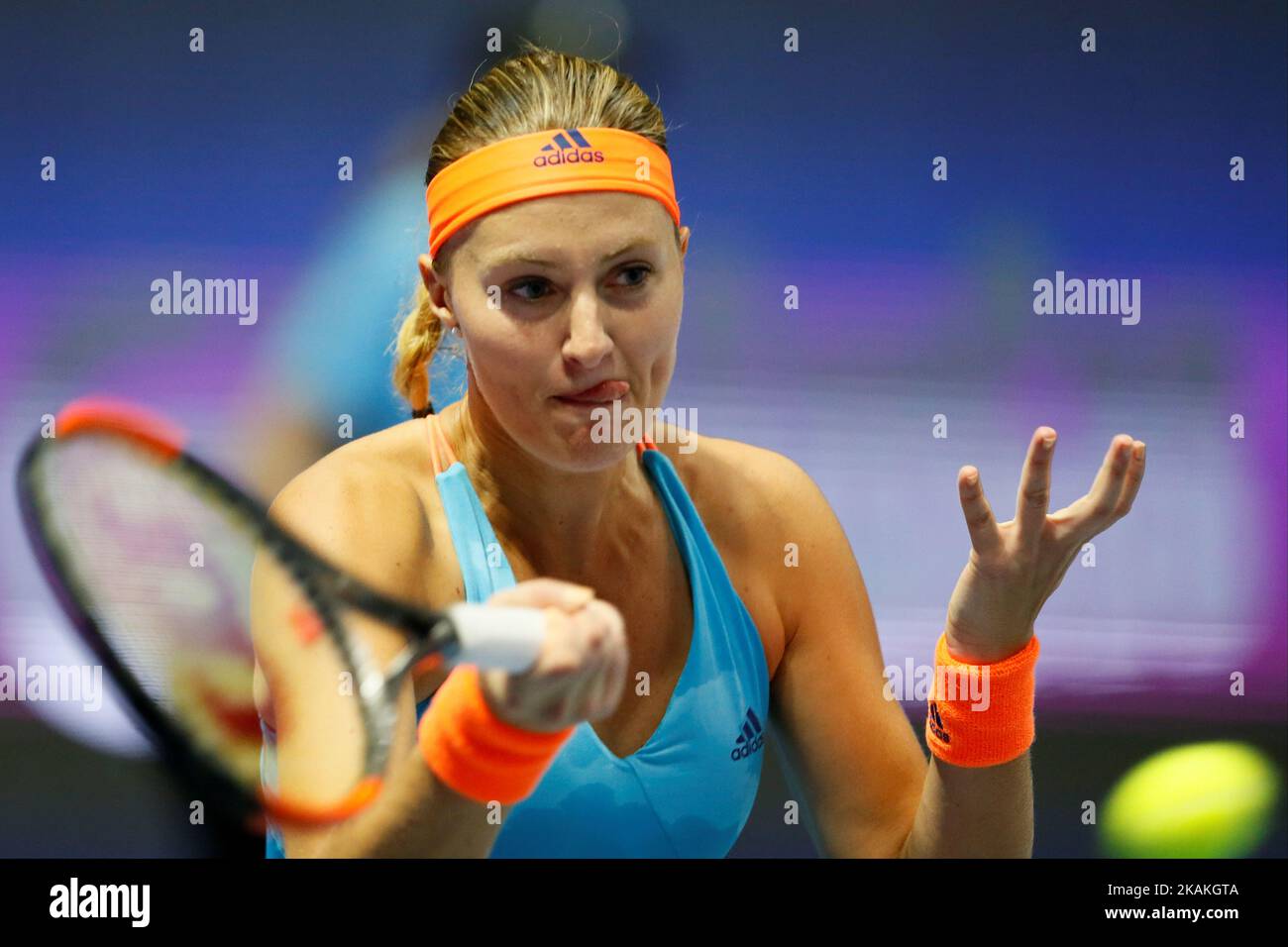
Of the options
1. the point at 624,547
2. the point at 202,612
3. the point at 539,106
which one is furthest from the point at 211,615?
the point at 539,106

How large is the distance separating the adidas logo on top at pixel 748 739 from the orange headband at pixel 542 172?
0.47m

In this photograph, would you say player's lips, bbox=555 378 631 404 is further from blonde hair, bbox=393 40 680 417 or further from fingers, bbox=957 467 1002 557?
fingers, bbox=957 467 1002 557

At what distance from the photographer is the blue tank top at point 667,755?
4.30 feet

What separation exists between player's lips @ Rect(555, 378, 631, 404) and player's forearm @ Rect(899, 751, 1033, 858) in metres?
0.42

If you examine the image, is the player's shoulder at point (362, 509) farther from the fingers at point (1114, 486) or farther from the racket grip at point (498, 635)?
the fingers at point (1114, 486)

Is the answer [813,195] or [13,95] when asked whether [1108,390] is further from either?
[13,95]

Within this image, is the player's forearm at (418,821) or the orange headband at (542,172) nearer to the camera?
the player's forearm at (418,821)

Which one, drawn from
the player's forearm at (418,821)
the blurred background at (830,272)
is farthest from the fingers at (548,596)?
the blurred background at (830,272)

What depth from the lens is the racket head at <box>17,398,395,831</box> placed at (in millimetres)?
867

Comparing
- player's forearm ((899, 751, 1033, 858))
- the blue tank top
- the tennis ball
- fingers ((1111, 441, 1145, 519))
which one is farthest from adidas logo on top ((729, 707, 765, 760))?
the tennis ball

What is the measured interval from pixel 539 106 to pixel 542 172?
0.30 feet

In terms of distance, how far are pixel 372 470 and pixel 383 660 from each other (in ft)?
0.74

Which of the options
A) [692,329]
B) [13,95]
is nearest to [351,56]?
[13,95]

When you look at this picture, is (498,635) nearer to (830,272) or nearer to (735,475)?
(735,475)
